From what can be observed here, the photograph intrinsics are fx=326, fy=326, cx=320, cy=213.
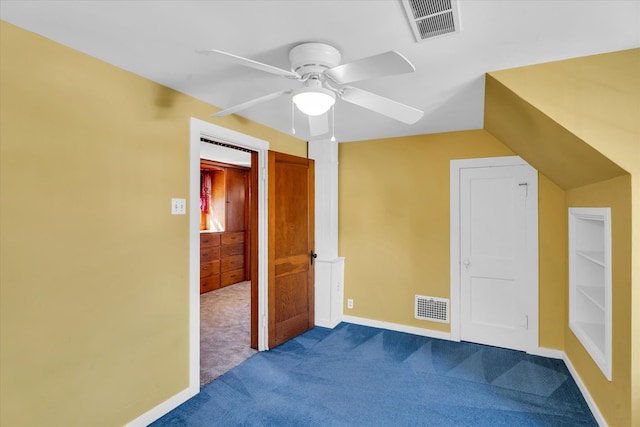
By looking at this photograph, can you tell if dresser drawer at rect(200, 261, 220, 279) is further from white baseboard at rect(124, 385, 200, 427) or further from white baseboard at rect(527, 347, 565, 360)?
white baseboard at rect(527, 347, 565, 360)

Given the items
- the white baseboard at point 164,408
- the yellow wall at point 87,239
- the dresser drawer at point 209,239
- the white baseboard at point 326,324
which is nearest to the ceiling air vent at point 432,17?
the yellow wall at point 87,239

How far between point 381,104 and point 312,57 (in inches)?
17.4

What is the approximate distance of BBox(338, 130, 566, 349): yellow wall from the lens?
356 cm

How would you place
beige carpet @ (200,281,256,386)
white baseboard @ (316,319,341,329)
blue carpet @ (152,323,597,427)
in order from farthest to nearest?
white baseboard @ (316,319,341,329) → beige carpet @ (200,281,256,386) → blue carpet @ (152,323,597,427)

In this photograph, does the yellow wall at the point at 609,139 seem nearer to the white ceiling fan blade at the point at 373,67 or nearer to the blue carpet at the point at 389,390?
the blue carpet at the point at 389,390

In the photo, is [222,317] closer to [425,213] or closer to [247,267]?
[247,267]

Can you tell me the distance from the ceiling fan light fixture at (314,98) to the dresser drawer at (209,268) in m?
4.58

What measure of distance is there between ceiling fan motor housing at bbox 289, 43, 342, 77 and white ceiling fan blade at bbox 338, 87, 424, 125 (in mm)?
171

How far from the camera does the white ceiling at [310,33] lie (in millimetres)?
1452

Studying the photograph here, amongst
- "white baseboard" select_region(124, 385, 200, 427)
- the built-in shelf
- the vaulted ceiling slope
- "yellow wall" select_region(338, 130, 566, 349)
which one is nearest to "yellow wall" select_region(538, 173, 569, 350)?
"yellow wall" select_region(338, 130, 566, 349)

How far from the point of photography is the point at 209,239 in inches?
230

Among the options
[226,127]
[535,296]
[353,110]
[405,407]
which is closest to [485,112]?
[353,110]

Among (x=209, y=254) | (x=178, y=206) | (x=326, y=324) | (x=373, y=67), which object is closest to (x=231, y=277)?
(x=209, y=254)

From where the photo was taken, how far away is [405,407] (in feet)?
7.95
